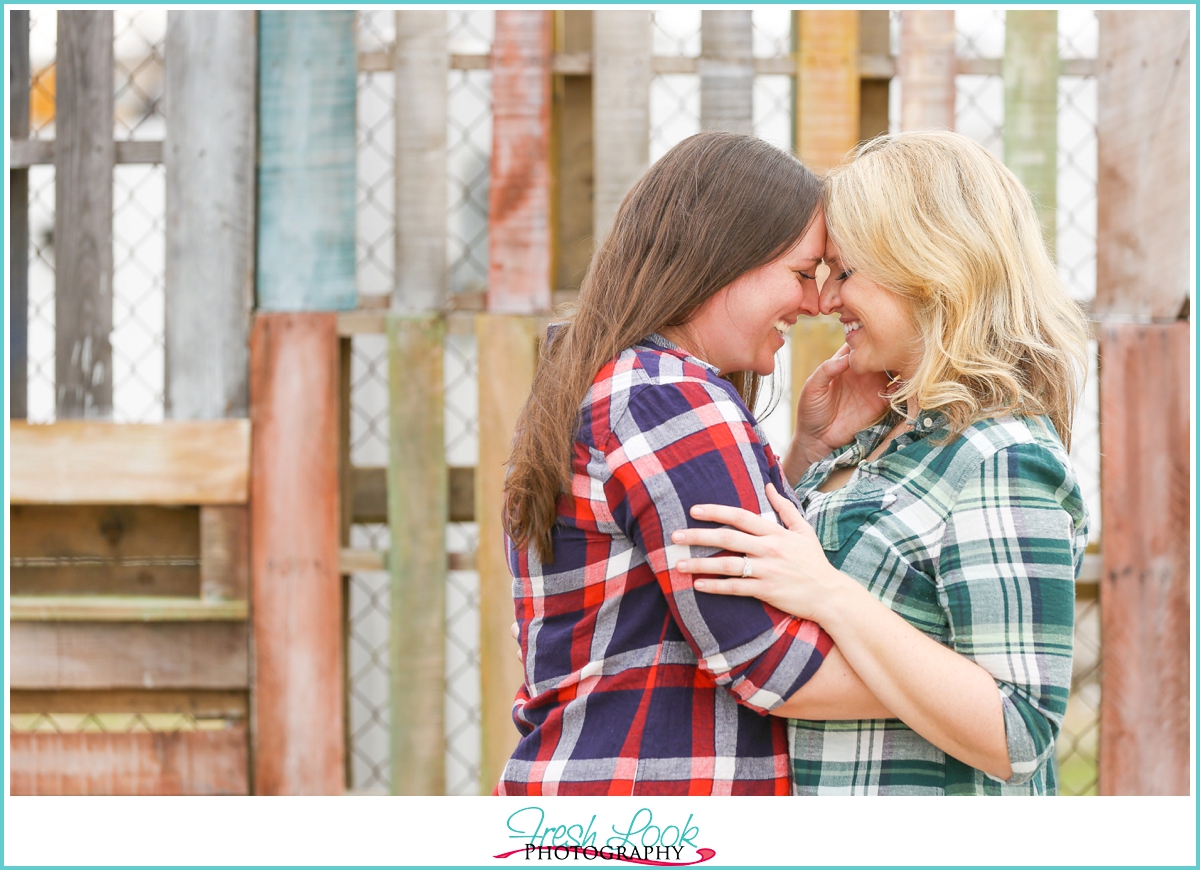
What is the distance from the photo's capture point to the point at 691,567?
1175 mm

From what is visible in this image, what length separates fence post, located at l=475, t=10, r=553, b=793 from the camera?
271 centimetres

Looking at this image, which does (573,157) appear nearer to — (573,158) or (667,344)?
(573,158)

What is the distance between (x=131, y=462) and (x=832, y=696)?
232cm

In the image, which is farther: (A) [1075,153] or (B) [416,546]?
(A) [1075,153]

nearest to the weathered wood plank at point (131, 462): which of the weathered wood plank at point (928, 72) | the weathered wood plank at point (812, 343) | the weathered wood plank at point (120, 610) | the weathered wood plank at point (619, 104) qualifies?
the weathered wood plank at point (120, 610)

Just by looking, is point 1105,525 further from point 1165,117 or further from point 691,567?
point 691,567

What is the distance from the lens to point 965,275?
137 cm

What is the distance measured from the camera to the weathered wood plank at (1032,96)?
2.71 metres

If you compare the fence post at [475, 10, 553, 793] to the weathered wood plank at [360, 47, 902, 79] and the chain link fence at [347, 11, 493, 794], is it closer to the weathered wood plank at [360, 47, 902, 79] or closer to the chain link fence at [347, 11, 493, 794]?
the weathered wood plank at [360, 47, 902, 79]

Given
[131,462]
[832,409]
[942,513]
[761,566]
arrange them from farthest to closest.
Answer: [131,462], [832,409], [942,513], [761,566]

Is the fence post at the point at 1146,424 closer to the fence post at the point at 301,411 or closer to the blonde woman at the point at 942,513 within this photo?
the blonde woman at the point at 942,513

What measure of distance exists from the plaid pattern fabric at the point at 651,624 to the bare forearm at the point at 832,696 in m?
0.02

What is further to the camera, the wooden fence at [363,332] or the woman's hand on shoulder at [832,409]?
the wooden fence at [363,332]

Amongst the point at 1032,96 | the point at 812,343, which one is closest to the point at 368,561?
the point at 812,343
